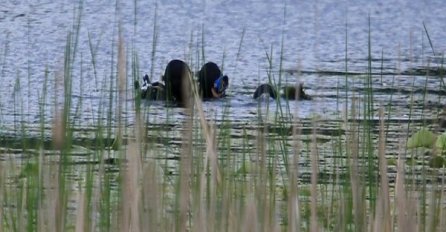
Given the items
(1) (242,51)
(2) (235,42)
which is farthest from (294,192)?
(2) (235,42)

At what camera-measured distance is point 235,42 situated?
13664 mm

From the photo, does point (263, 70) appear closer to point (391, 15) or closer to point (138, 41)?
point (138, 41)

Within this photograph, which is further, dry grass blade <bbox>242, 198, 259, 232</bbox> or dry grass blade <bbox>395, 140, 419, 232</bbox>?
dry grass blade <bbox>395, 140, 419, 232</bbox>

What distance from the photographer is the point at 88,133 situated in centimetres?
634

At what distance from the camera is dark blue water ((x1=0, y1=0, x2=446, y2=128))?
9000mm

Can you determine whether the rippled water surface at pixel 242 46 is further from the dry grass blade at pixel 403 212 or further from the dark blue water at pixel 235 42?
the dry grass blade at pixel 403 212

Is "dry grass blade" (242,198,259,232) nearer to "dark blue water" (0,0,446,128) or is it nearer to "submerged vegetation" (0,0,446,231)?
"submerged vegetation" (0,0,446,231)

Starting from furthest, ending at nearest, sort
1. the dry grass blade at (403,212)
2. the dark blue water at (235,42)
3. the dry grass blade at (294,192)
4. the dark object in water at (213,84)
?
the dark blue water at (235,42), the dark object in water at (213,84), the dry grass blade at (403,212), the dry grass blade at (294,192)

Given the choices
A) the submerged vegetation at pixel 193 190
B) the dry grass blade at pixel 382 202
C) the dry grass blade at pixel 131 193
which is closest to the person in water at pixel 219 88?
the submerged vegetation at pixel 193 190

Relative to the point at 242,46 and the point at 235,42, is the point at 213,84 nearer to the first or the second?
the point at 242,46

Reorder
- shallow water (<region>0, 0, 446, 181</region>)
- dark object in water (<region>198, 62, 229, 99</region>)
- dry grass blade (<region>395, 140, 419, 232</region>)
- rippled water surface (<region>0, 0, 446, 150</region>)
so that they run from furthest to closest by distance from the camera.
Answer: dark object in water (<region>198, 62, 229, 99</region>) < rippled water surface (<region>0, 0, 446, 150</region>) < shallow water (<region>0, 0, 446, 181</region>) < dry grass blade (<region>395, 140, 419, 232</region>)

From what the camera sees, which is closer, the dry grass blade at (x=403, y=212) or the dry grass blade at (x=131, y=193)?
the dry grass blade at (x=131, y=193)

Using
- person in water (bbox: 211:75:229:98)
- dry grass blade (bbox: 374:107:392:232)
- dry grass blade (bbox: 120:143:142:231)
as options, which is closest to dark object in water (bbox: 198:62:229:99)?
person in water (bbox: 211:75:229:98)

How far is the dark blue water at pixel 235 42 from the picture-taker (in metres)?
9.00
